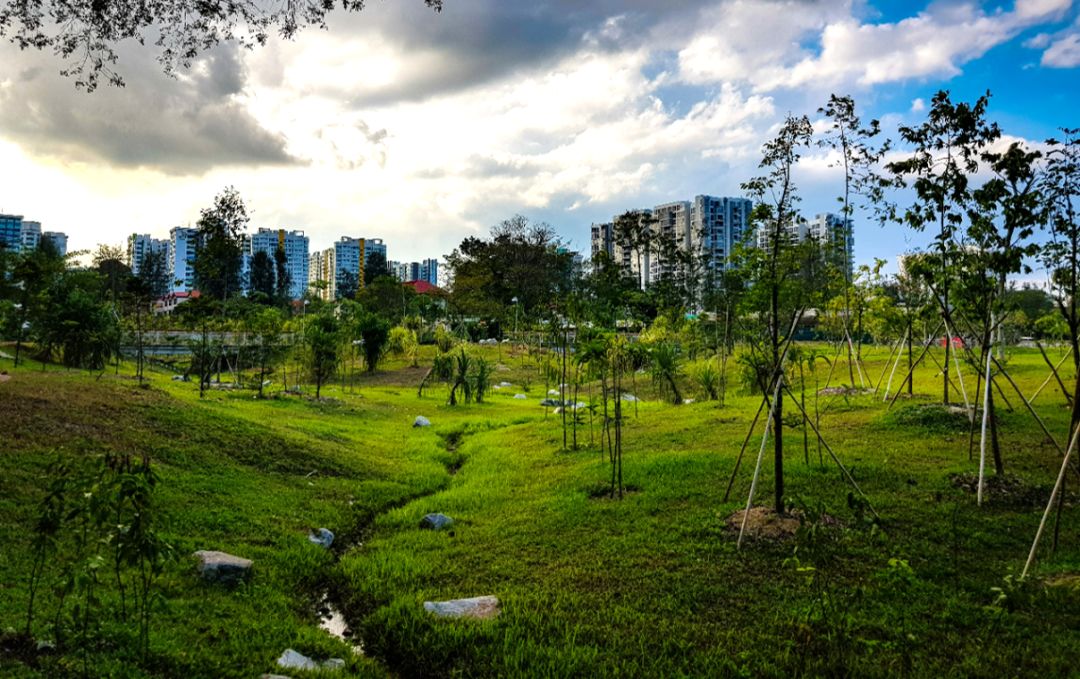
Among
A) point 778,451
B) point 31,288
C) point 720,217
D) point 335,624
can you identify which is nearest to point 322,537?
point 335,624

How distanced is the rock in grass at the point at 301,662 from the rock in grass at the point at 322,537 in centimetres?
304

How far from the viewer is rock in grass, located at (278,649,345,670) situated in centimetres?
531

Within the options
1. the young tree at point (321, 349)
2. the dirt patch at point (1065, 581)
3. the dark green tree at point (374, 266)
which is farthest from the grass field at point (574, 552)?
the dark green tree at point (374, 266)

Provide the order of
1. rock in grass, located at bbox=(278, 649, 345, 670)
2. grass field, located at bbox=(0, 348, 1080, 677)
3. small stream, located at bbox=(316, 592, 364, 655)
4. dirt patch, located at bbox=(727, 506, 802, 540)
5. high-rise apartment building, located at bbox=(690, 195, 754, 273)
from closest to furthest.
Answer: grass field, located at bbox=(0, 348, 1080, 677) < rock in grass, located at bbox=(278, 649, 345, 670) < small stream, located at bbox=(316, 592, 364, 655) < dirt patch, located at bbox=(727, 506, 802, 540) < high-rise apartment building, located at bbox=(690, 195, 754, 273)

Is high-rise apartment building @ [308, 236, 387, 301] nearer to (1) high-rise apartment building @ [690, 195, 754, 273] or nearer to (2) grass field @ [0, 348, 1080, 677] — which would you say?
(1) high-rise apartment building @ [690, 195, 754, 273]

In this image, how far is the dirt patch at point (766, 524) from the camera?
7.58 meters

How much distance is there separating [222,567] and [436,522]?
3.11 m

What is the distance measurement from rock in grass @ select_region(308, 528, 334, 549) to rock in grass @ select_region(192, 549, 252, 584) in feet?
4.73

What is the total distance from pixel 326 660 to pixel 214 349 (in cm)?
2685

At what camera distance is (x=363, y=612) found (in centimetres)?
671

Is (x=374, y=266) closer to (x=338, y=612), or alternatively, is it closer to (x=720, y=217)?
(x=720, y=217)

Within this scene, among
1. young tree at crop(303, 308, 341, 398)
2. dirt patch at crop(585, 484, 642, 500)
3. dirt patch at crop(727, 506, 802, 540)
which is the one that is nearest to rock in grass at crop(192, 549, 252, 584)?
dirt patch at crop(585, 484, 642, 500)

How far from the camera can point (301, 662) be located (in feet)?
17.7

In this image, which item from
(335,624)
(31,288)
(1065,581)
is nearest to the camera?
(1065,581)
